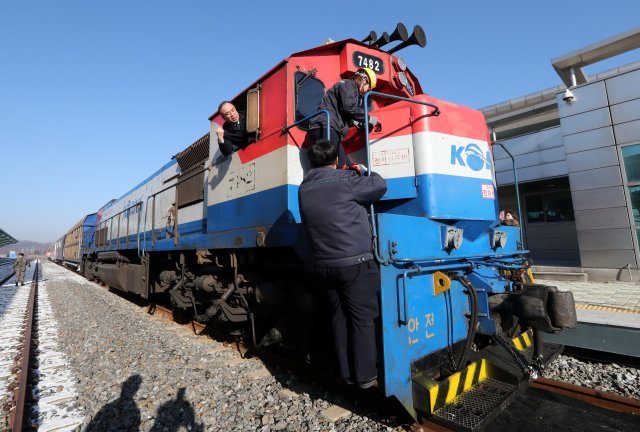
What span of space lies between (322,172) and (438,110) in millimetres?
1211

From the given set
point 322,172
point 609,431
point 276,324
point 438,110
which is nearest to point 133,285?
point 276,324

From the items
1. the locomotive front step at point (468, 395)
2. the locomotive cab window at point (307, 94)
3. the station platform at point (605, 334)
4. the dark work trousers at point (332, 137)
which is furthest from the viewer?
the station platform at point (605, 334)

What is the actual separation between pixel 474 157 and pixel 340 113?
137 cm

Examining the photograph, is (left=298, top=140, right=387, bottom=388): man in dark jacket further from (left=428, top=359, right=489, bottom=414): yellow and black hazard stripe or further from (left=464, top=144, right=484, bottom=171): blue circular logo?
(left=464, top=144, right=484, bottom=171): blue circular logo

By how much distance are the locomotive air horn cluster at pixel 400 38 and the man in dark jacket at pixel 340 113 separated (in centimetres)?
81

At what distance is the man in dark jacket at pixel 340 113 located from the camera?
308 centimetres

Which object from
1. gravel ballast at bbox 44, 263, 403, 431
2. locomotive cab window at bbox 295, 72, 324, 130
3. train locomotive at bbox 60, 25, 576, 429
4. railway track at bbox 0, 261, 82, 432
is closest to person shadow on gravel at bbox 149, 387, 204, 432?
gravel ballast at bbox 44, 263, 403, 431

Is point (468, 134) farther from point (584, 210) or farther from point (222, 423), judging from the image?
point (584, 210)

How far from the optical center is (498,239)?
358 centimetres

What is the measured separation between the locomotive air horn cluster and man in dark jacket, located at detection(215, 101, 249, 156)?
1669 millimetres

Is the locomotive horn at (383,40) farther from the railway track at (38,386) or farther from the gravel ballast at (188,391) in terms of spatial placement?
the railway track at (38,386)

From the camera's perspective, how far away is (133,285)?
7.47m

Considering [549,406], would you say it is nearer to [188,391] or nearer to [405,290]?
[405,290]

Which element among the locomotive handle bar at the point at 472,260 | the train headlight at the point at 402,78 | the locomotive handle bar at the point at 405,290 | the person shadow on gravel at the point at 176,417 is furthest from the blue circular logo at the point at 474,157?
the person shadow on gravel at the point at 176,417
